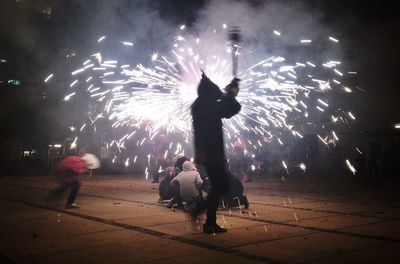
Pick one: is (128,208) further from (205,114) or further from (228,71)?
(228,71)

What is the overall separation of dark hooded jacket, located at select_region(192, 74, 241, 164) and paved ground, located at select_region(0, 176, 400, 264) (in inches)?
43.7

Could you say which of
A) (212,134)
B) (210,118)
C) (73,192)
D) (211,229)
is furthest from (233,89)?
(73,192)

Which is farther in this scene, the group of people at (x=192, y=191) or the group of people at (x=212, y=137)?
the group of people at (x=192, y=191)

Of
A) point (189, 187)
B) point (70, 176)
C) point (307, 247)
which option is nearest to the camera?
point (307, 247)

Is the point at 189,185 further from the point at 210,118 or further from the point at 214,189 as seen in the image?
the point at 210,118

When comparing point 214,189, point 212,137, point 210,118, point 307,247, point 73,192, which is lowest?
point 307,247

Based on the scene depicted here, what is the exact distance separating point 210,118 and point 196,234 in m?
1.60

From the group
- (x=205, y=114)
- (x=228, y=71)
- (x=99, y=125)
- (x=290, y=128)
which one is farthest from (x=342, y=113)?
(x=205, y=114)

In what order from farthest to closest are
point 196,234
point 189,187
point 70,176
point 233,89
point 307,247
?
point 70,176 < point 189,187 < point 233,89 < point 196,234 < point 307,247

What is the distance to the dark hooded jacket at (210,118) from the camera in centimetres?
541

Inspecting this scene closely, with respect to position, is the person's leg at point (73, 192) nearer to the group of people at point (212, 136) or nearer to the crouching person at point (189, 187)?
the crouching person at point (189, 187)

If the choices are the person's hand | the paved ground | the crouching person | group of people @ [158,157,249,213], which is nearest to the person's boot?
the paved ground

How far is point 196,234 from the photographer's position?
17.9 ft

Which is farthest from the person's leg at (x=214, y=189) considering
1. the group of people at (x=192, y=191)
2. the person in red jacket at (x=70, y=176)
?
the person in red jacket at (x=70, y=176)
